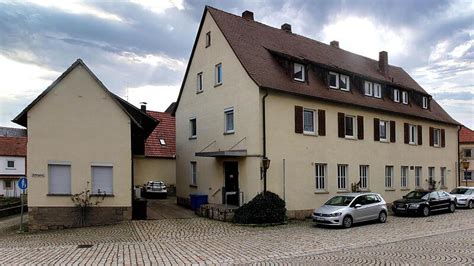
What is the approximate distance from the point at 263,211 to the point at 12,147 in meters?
52.2

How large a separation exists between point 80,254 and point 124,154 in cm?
751

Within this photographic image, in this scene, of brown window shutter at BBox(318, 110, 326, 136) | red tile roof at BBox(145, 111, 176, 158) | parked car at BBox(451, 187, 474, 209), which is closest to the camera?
brown window shutter at BBox(318, 110, 326, 136)

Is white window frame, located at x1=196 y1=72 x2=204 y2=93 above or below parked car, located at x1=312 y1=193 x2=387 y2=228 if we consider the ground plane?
above

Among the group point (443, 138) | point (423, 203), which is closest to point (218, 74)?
point (423, 203)

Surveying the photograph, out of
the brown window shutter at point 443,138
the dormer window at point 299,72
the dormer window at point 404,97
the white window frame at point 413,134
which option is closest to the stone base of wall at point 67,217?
the dormer window at point 299,72

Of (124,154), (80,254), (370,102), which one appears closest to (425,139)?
(370,102)

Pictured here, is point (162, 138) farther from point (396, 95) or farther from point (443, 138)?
point (443, 138)

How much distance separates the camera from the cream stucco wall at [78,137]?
1767 centimetres

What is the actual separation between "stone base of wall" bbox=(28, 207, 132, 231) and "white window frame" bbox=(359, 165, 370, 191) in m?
14.1

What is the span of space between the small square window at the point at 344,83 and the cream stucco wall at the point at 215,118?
725 cm

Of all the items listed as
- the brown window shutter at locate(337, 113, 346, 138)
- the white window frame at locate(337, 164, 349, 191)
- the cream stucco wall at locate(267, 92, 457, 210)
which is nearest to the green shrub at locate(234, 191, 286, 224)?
the cream stucco wall at locate(267, 92, 457, 210)

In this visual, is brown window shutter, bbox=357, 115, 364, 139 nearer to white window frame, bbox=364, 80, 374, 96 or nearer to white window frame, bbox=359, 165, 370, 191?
white window frame, bbox=359, 165, 370, 191

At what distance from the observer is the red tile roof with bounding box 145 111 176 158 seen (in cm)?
3509

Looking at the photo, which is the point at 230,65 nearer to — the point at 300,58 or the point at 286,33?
the point at 300,58
